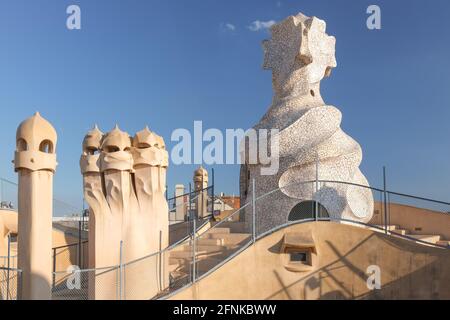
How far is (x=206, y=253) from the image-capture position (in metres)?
10.6

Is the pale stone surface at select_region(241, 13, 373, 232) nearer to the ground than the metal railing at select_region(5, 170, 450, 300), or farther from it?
farther from it

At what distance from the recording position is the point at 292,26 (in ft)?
42.6

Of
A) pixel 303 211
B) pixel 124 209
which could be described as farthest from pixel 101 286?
pixel 303 211

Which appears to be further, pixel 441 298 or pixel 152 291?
pixel 152 291

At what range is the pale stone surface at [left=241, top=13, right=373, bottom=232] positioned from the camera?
11414mm

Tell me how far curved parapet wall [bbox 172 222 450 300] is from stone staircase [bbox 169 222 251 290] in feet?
2.87

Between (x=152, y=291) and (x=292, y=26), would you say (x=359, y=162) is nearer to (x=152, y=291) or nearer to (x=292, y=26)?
(x=292, y=26)

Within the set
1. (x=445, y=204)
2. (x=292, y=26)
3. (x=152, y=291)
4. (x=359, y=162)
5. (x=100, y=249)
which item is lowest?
(x=152, y=291)

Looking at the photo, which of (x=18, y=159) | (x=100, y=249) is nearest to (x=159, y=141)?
(x=100, y=249)

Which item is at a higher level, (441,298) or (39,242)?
Result: (39,242)

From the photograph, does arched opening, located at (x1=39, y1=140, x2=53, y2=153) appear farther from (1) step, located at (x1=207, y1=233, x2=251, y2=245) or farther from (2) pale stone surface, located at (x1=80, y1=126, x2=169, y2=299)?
(1) step, located at (x1=207, y1=233, x2=251, y2=245)

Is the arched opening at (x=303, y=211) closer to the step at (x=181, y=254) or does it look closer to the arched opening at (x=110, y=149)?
the step at (x=181, y=254)

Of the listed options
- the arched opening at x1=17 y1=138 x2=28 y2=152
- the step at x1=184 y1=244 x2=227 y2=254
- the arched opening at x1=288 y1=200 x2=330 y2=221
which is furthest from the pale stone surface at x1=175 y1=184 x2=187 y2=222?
the arched opening at x1=17 y1=138 x2=28 y2=152
